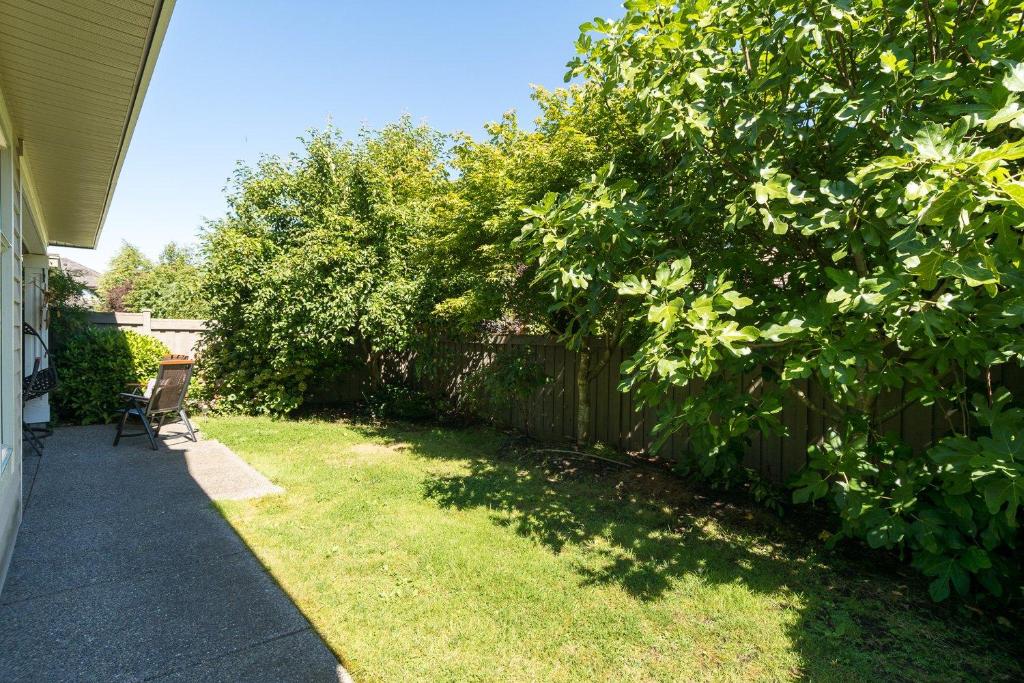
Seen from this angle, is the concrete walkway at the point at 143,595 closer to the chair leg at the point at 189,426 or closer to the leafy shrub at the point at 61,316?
Answer: the chair leg at the point at 189,426

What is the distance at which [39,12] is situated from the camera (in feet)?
8.03

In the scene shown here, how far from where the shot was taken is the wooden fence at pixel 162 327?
25.5 ft

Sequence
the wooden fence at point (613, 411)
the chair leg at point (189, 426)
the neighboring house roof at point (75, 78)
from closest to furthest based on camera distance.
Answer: the neighboring house roof at point (75, 78)
the wooden fence at point (613, 411)
the chair leg at point (189, 426)

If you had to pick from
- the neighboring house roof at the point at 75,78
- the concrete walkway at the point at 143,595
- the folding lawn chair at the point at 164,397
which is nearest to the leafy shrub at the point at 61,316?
the folding lawn chair at the point at 164,397

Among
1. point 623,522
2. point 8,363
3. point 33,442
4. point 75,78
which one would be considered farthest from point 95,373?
point 623,522

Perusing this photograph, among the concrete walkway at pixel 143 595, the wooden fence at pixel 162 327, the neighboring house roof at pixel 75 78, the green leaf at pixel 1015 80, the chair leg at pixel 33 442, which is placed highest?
the neighboring house roof at pixel 75 78

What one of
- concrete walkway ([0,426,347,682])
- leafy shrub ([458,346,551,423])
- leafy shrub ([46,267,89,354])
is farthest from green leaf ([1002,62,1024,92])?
leafy shrub ([46,267,89,354])

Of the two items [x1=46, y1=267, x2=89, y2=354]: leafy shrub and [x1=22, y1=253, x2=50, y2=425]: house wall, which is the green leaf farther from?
[x1=46, y1=267, x2=89, y2=354]: leafy shrub

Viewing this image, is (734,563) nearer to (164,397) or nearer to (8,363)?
(8,363)

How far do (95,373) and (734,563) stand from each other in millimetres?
8203

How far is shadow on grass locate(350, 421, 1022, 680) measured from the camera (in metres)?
2.31

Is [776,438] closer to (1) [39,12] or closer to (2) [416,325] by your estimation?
(2) [416,325]

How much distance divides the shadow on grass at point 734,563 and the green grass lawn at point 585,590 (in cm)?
1

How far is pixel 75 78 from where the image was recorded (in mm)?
3078
